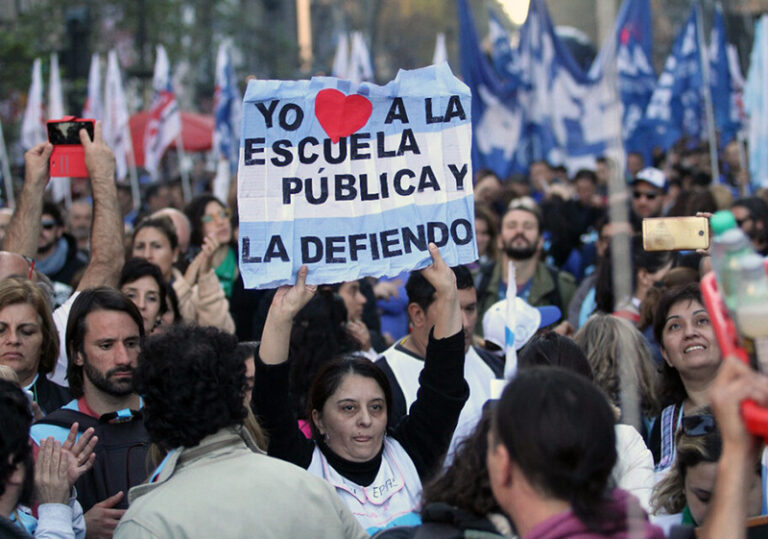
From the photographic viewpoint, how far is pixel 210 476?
312 centimetres

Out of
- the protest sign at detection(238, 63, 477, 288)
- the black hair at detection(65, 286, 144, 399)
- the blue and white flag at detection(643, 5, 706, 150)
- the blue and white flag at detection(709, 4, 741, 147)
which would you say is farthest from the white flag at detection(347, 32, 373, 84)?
the protest sign at detection(238, 63, 477, 288)

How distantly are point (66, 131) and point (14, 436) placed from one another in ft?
10.3

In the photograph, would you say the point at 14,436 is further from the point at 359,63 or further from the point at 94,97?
the point at 359,63

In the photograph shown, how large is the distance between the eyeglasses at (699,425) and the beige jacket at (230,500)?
3.90 ft

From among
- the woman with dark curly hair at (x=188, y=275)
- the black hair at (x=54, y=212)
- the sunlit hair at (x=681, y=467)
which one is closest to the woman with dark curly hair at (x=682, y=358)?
the sunlit hair at (x=681, y=467)

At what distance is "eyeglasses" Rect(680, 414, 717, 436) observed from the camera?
3627 mm

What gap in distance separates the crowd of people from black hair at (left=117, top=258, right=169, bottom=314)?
1cm

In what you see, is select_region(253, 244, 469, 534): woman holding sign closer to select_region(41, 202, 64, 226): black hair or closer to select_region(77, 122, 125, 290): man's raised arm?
select_region(77, 122, 125, 290): man's raised arm

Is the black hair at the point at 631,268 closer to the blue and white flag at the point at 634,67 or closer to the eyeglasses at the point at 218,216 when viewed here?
the eyeglasses at the point at 218,216

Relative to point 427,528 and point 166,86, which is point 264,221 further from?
point 166,86

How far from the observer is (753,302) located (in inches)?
93.0

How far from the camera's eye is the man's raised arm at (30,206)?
222 inches

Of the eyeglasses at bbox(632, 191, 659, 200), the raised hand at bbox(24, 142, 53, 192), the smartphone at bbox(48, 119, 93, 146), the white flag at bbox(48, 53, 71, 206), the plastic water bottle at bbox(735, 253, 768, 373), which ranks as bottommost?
the plastic water bottle at bbox(735, 253, 768, 373)

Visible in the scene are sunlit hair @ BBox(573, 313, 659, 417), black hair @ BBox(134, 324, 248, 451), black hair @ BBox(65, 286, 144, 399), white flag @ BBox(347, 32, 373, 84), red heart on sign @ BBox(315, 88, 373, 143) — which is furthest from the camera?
white flag @ BBox(347, 32, 373, 84)
